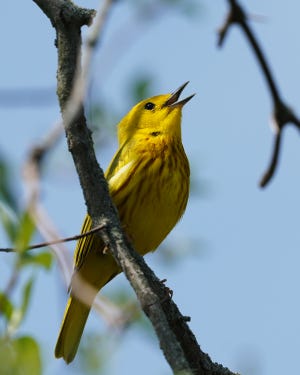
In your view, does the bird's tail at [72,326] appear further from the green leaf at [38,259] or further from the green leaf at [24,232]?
the green leaf at [24,232]

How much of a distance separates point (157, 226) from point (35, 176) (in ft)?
11.2

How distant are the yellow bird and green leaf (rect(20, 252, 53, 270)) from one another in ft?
8.05

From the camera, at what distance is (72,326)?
5707mm

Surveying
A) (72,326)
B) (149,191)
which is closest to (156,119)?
(149,191)

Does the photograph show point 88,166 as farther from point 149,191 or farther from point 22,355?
point 149,191

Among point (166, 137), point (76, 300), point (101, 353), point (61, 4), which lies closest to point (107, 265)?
point (76, 300)

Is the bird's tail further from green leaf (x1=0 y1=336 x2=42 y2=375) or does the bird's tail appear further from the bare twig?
the bare twig

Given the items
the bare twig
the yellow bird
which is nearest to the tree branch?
the bare twig

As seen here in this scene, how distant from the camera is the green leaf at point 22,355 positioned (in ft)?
6.42

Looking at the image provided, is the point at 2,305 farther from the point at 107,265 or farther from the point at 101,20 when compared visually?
the point at 107,265

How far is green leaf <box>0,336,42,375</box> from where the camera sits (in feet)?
6.42

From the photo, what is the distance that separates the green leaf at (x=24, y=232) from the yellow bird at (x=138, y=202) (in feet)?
8.57

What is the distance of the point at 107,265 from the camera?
18.2 feet

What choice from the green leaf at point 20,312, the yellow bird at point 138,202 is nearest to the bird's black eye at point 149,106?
the yellow bird at point 138,202
